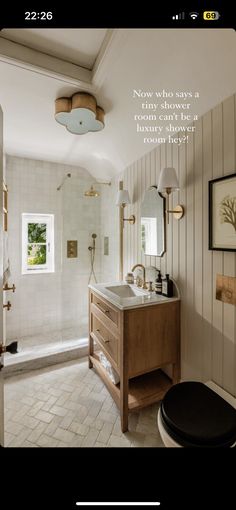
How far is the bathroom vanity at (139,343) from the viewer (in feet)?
4.26

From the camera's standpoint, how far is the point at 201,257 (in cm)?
130

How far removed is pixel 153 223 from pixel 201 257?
603 mm

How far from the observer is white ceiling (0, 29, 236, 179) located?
969 mm

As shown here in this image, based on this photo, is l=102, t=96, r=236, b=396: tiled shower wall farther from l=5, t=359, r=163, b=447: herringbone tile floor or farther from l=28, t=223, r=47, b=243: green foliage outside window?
l=28, t=223, r=47, b=243: green foliage outside window

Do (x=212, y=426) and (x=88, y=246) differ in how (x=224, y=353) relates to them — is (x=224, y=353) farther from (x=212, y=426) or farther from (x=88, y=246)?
(x=88, y=246)

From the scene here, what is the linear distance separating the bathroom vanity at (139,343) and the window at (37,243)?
1435 millimetres

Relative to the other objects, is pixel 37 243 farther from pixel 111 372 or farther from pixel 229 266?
pixel 229 266

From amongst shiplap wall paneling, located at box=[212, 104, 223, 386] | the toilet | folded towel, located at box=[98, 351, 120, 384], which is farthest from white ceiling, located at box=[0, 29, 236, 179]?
folded towel, located at box=[98, 351, 120, 384]

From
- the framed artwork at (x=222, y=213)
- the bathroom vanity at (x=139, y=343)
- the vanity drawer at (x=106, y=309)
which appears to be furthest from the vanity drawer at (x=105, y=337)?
the framed artwork at (x=222, y=213)
